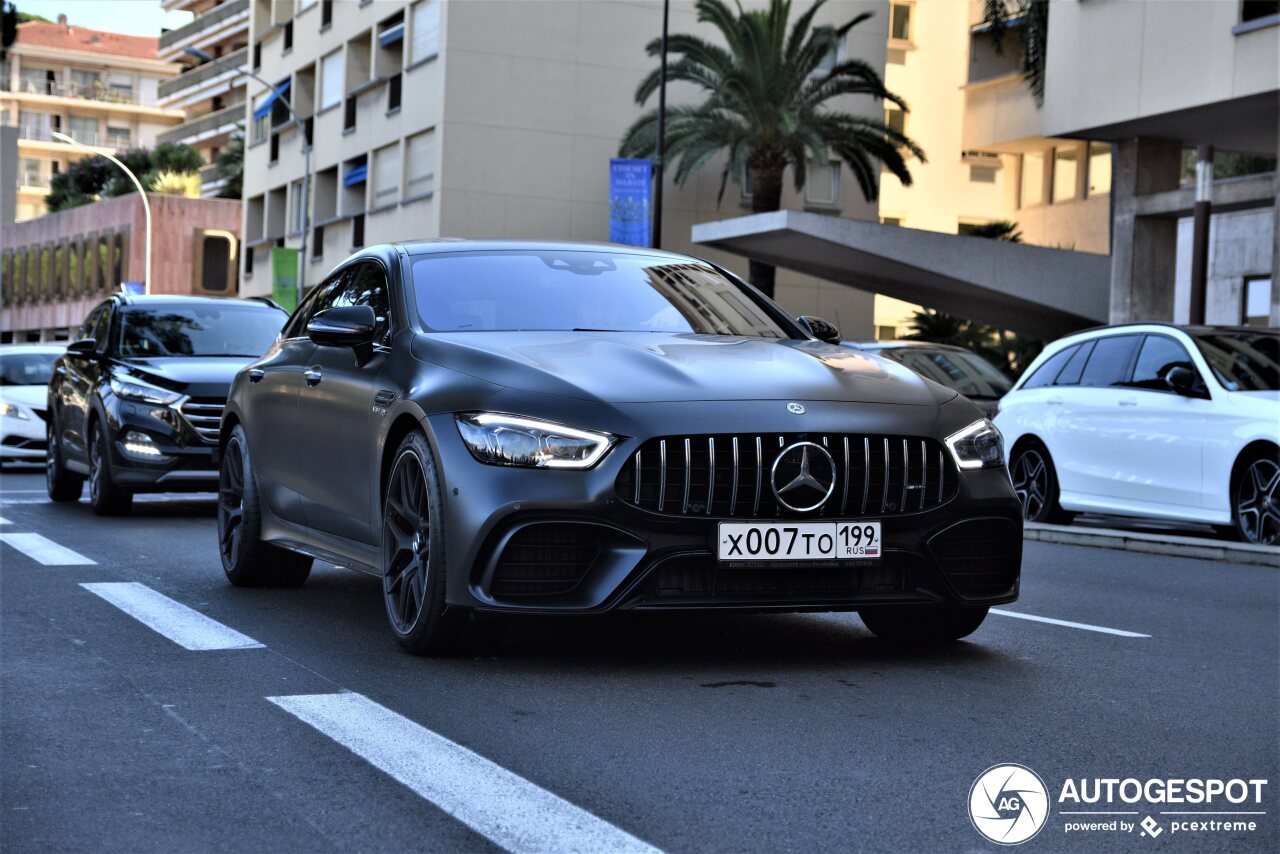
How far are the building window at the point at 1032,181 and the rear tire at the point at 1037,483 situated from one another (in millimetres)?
37798

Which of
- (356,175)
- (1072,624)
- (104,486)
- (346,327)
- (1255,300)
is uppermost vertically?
(356,175)

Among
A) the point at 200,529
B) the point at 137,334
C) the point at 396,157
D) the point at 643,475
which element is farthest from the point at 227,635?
the point at 396,157

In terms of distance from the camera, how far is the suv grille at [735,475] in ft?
20.1

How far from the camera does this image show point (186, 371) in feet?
46.8

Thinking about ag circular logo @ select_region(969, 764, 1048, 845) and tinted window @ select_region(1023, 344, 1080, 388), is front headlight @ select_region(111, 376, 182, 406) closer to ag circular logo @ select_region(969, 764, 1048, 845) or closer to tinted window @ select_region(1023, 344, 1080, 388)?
tinted window @ select_region(1023, 344, 1080, 388)

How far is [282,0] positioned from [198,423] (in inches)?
2048

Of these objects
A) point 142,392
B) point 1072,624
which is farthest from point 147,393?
point 1072,624

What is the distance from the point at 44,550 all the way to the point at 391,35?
138ft

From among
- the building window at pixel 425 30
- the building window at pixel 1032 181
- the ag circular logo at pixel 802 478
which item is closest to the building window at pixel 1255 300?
the building window at pixel 1032 181

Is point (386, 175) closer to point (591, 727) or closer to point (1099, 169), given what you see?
point (1099, 169)

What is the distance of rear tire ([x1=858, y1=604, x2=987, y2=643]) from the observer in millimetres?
7059

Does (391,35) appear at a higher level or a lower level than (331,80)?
higher

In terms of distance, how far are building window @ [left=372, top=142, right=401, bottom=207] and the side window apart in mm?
37936

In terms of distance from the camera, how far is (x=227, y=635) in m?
7.29
